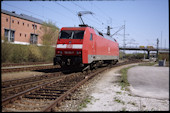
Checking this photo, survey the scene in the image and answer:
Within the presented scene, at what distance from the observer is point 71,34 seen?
12.9 meters

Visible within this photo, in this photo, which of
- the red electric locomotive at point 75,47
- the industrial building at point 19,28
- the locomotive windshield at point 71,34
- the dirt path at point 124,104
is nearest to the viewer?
the dirt path at point 124,104

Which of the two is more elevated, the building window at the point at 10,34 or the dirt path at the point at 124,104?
the building window at the point at 10,34

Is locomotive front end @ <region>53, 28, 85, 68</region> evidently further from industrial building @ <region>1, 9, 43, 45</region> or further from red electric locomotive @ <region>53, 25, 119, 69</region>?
industrial building @ <region>1, 9, 43, 45</region>

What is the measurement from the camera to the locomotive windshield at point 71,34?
12.6 m

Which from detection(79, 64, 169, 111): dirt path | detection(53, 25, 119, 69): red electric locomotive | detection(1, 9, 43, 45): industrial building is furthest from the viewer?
detection(1, 9, 43, 45): industrial building

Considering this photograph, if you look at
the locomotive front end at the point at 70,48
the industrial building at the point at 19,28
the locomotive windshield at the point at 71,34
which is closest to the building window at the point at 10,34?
the industrial building at the point at 19,28

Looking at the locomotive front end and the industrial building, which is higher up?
the industrial building

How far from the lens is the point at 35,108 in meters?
5.05

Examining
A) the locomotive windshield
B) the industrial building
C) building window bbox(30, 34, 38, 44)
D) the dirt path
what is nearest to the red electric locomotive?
the locomotive windshield

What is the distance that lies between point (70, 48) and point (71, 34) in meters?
1.22

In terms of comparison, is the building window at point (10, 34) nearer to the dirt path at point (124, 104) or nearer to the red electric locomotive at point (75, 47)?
the red electric locomotive at point (75, 47)

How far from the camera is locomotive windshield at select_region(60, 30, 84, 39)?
12.6m

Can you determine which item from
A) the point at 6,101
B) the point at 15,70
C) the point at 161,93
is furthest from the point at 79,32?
the point at 6,101

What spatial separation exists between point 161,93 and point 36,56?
23162 millimetres
